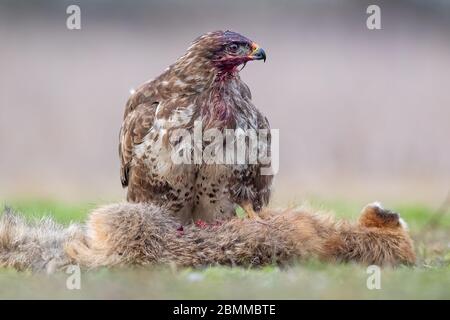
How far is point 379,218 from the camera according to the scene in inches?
311

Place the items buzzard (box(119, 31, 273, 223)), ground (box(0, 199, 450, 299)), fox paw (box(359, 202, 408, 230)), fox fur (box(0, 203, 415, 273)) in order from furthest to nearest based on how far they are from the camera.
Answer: buzzard (box(119, 31, 273, 223))
fox paw (box(359, 202, 408, 230))
fox fur (box(0, 203, 415, 273))
ground (box(0, 199, 450, 299))

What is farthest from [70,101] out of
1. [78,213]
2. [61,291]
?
[61,291]

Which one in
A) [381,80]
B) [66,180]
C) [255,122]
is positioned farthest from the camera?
[381,80]

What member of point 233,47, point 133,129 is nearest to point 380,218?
point 233,47

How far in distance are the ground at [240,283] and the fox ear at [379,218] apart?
A: 0.36 meters

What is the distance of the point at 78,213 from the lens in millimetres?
10156

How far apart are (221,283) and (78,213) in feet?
11.8

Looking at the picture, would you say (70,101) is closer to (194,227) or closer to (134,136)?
(134,136)

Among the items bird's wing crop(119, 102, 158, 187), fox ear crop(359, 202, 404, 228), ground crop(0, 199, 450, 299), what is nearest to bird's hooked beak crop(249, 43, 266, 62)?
bird's wing crop(119, 102, 158, 187)

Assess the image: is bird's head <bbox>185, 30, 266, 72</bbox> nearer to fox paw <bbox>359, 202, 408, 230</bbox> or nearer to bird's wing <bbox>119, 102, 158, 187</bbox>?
bird's wing <bbox>119, 102, 158, 187</bbox>

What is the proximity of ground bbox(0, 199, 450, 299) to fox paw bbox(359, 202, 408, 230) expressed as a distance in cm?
35

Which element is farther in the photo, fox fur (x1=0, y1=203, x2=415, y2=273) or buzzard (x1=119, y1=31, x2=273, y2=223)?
buzzard (x1=119, y1=31, x2=273, y2=223)

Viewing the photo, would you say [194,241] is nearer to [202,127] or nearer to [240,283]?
[240,283]

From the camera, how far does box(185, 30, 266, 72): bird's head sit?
8.00 m
